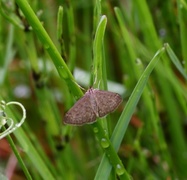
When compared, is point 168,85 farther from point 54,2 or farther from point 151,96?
point 54,2

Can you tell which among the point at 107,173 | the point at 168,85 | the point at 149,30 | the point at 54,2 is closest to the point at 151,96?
the point at 149,30

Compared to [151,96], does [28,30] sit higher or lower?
higher

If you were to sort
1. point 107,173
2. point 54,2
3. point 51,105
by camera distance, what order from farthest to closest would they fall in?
1. point 54,2
2. point 51,105
3. point 107,173
